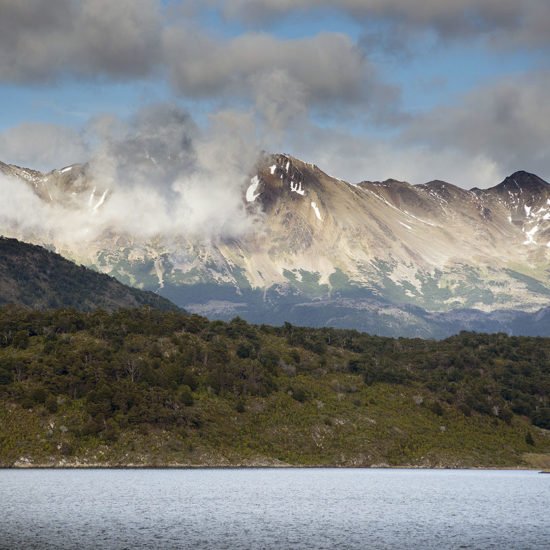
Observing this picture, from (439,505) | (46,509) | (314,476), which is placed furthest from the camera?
(314,476)

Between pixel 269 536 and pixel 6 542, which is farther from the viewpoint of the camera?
pixel 269 536

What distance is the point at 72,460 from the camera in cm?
19462

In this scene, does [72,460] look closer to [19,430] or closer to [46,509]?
[19,430]

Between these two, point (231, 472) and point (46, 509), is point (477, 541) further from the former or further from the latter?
point (231, 472)

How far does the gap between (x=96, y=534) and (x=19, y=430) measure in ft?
359

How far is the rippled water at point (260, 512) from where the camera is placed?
304ft

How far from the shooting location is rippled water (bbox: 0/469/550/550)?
92750 millimetres

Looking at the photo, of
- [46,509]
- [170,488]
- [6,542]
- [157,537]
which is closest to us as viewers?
[6,542]

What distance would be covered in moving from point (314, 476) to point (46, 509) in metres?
85.6

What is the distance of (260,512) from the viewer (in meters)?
119

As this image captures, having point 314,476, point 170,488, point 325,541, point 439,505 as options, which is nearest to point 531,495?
point 439,505

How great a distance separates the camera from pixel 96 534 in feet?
306

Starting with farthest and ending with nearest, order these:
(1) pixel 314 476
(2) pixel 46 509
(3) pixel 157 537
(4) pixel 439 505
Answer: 1. (1) pixel 314 476
2. (4) pixel 439 505
3. (2) pixel 46 509
4. (3) pixel 157 537

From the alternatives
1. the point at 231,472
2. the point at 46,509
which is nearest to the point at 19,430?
the point at 231,472
